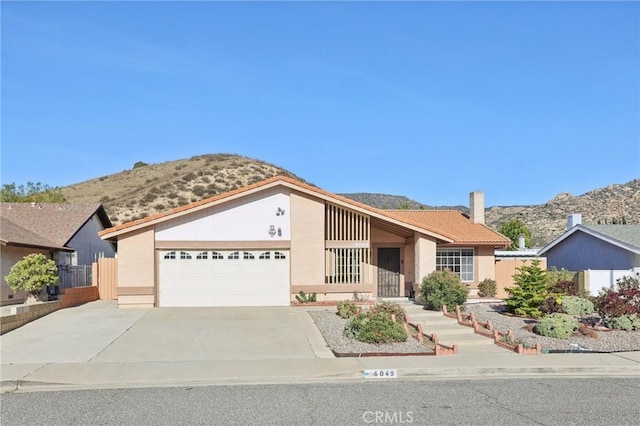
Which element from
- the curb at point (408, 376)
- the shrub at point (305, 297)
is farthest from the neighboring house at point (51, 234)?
the curb at point (408, 376)

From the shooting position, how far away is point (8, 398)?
398 inches

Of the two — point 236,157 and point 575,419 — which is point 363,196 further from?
point 575,419

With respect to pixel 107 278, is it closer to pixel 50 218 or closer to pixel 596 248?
pixel 50 218

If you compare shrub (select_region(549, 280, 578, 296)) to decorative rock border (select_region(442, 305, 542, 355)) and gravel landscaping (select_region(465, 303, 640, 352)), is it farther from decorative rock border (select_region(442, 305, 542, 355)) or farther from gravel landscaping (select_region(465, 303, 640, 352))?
decorative rock border (select_region(442, 305, 542, 355))

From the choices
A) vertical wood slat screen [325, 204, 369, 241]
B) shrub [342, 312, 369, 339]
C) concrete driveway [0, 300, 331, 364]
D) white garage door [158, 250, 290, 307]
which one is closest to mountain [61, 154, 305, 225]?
white garage door [158, 250, 290, 307]

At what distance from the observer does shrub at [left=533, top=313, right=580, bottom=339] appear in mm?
16281

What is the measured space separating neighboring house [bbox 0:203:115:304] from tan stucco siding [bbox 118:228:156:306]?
3941 millimetres

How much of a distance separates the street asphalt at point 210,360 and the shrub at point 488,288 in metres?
10.3

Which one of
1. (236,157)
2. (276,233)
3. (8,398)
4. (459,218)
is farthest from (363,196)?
(8,398)

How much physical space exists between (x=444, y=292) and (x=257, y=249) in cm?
709

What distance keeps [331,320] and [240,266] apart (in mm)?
5432

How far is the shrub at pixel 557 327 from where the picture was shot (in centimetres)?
1628

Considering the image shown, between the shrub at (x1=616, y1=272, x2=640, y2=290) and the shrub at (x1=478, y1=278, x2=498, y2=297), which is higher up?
the shrub at (x1=616, y1=272, x2=640, y2=290)

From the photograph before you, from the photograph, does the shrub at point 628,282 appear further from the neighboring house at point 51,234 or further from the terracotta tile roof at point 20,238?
the neighboring house at point 51,234
